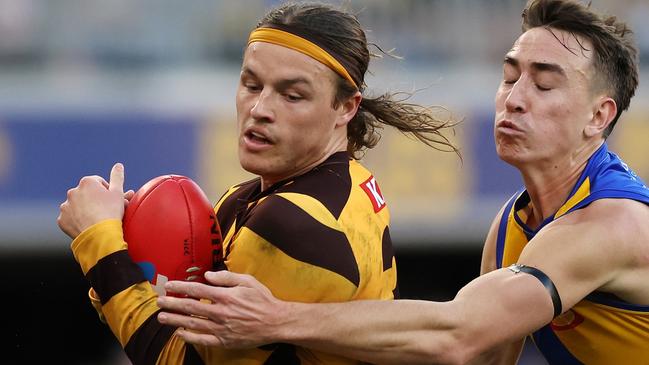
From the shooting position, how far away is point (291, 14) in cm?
359

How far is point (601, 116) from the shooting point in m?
4.08

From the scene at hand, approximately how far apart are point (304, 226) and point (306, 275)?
14 centimetres

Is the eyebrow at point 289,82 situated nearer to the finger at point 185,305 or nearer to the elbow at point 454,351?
the finger at point 185,305

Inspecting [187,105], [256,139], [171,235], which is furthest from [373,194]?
[187,105]

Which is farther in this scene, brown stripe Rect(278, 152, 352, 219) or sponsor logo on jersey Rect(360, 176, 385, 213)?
sponsor logo on jersey Rect(360, 176, 385, 213)

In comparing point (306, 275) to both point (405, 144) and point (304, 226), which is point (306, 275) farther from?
point (405, 144)

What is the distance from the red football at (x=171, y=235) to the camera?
347cm

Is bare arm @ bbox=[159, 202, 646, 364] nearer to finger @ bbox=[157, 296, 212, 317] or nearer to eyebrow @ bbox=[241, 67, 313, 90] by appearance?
finger @ bbox=[157, 296, 212, 317]

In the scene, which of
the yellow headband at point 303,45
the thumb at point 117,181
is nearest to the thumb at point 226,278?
the thumb at point 117,181

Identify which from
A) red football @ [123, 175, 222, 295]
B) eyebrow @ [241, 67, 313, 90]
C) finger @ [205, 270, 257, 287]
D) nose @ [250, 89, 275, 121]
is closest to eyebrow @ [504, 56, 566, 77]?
eyebrow @ [241, 67, 313, 90]

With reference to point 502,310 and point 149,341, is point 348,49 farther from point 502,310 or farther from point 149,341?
point 149,341

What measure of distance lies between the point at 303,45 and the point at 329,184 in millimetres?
429

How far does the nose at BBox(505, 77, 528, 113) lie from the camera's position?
397 cm

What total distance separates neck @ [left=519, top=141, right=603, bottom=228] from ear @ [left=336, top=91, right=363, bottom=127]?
2.49ft
